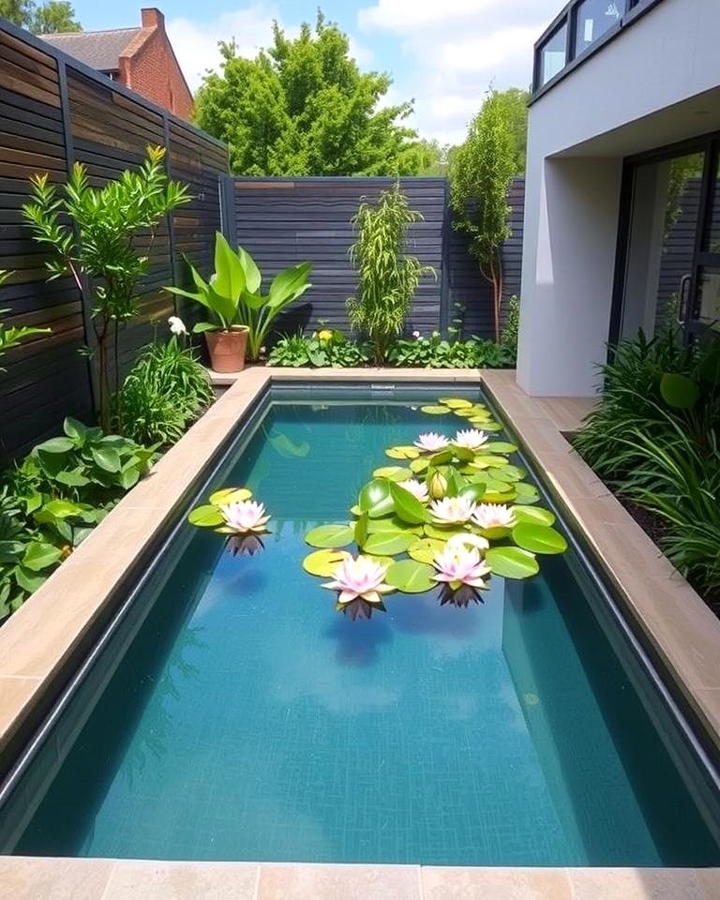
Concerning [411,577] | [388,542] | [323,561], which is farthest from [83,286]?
Answer: [411,577]

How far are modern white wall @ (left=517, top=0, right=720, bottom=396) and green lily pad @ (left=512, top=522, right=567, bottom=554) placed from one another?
2.35m

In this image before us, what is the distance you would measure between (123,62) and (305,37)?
4.85m

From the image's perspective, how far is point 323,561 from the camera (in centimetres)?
364

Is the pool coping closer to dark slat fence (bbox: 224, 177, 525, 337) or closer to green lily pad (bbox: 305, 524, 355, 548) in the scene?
green lily pad (bbox: 305, 524, 355, 548)

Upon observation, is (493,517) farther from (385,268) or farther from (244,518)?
(385,268)

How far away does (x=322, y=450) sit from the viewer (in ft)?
19.0

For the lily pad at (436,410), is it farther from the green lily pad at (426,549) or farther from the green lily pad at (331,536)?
the green lily pad at (426,549)

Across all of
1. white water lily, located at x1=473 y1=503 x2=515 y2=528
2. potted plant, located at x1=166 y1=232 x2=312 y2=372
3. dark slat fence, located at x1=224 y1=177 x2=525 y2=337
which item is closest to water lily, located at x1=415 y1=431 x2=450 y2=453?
white water lily, located at x1=473 y1=503 x2=515 y2=528

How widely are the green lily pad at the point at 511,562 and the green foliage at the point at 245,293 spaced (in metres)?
4.43

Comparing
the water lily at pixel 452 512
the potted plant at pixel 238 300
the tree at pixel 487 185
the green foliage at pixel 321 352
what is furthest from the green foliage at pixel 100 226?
the tree at pixel 487 185

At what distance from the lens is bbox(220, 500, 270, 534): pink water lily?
13.0 ft

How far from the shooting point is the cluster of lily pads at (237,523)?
3951mm

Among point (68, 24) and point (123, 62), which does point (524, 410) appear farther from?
point (68, 24)

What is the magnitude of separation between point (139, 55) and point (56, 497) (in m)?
20.7
